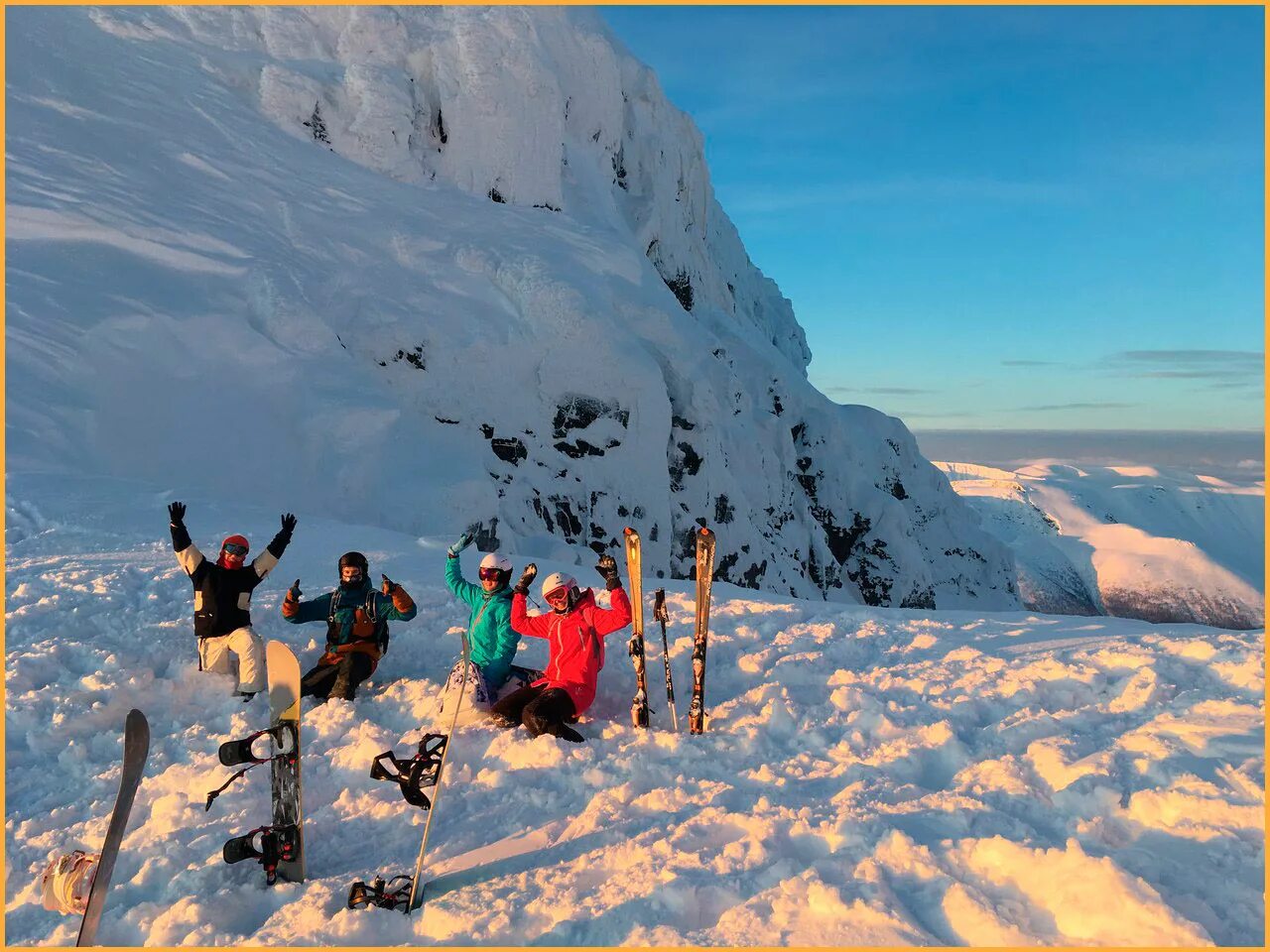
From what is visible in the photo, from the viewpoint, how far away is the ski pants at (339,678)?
5570mm

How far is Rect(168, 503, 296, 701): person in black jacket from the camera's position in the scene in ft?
18.5

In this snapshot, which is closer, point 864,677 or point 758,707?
point 758,707

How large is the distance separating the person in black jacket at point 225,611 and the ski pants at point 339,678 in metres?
0.38

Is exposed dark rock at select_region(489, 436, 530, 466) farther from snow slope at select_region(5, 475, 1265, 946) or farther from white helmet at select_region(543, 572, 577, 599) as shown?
white helmet at select_region(543, 572, 577, 599)

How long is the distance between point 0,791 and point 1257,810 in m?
6.79

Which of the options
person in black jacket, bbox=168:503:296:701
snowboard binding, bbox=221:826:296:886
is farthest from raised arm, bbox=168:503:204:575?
snowboard binding, bbox=221:826:296:886

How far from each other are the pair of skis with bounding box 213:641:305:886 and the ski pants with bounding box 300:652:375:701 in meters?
1.85

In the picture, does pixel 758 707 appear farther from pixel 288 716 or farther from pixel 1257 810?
pixel 288 716

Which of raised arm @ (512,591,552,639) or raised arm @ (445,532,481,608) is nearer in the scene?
raised arm @ (512,591,552,639)

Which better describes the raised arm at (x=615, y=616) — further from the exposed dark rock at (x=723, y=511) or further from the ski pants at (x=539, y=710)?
the exposed dark rock at (x=723, y=511)

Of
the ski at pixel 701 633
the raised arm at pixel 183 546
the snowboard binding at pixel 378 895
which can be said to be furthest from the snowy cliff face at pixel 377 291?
the snowboard binding at pixel 378 895

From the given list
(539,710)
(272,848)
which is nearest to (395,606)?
(539,710)

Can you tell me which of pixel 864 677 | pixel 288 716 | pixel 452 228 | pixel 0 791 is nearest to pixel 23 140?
pixel 452 228

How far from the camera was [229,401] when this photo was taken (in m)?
14.2
